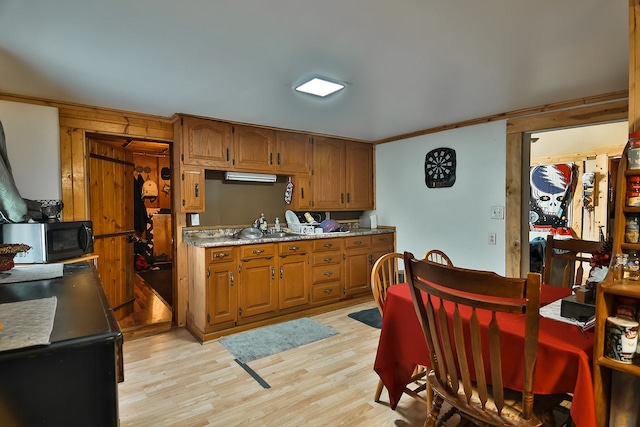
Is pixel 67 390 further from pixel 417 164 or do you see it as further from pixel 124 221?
pixel 417 164

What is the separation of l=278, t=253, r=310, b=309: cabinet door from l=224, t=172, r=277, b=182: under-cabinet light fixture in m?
0.98

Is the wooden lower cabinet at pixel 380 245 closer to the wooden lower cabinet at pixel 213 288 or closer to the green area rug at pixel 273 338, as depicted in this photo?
the green area rug at pixel 273 338

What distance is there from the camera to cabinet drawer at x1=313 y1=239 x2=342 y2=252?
156 inches

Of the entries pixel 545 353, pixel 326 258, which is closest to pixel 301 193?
pixel 326 258

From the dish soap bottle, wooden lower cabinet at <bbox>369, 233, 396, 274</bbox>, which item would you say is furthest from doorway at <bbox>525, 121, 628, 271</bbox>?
the dish soap bottle

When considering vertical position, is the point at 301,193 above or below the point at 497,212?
above

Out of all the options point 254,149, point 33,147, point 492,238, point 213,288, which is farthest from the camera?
point 254,149

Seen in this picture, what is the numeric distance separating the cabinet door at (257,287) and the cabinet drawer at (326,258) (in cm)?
54

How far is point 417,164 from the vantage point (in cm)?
438

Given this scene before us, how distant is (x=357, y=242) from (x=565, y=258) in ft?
7.59

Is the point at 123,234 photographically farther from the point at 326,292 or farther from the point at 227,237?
the point at 326,292

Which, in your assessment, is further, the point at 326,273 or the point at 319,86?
the point at 326,273

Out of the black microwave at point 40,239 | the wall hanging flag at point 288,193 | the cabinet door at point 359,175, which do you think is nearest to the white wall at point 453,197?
the cabinet door at point 359,175

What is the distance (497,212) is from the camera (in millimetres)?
3535
